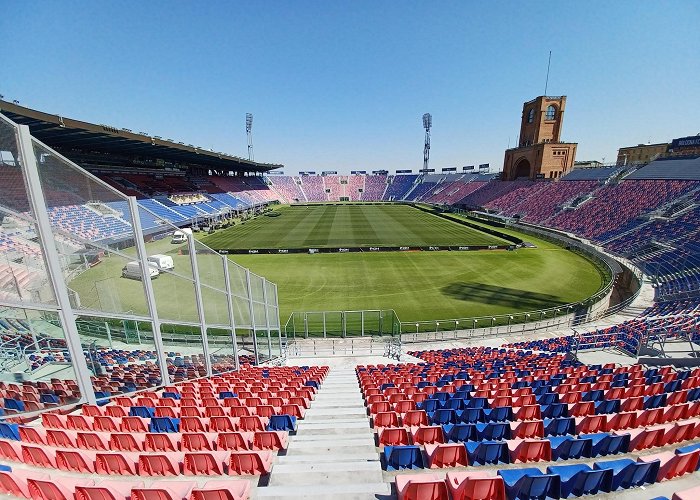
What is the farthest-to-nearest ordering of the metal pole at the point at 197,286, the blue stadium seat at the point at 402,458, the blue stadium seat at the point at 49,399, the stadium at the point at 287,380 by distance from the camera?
the metal pole at the point at 197,286, the blue stadium seat at the point at 49,399, the blue stadium seat at the point at 402,458, the stadium at the point at 287,380

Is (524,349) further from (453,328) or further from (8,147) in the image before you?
(8,147)

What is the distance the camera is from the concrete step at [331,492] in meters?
3.83

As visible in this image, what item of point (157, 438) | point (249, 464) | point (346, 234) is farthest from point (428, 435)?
point (346, 234)

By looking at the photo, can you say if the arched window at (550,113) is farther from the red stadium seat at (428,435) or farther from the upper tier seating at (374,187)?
the red stadium seat at (428,435)

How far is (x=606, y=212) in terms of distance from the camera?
158ft

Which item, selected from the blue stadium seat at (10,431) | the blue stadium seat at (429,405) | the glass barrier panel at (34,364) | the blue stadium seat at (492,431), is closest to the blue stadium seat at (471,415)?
the blue stadium seat at (429,405)

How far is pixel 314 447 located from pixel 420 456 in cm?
181

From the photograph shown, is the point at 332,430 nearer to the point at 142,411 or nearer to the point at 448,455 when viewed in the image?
the point at 448,455

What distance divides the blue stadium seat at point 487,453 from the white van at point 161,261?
6.76 m

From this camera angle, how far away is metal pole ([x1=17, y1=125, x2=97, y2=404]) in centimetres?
429

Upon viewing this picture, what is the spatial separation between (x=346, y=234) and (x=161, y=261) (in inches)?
1745

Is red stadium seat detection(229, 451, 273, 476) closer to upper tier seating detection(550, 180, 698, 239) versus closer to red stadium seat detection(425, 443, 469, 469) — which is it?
red stadium seat detection(425, 443, 469, 469)

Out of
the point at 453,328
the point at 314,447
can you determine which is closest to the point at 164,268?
the point at 314,447

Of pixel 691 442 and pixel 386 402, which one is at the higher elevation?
pixel 691 442
